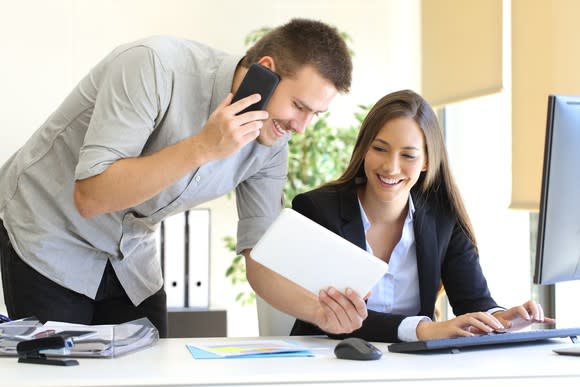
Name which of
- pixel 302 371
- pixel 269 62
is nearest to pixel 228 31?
pixel 269 62

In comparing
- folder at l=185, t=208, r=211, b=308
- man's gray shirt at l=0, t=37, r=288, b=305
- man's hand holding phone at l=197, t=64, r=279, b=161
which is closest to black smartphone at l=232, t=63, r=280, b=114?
man's hand holding phone at l=197, t=64, r=279, b=161

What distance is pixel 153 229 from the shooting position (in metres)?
2.20

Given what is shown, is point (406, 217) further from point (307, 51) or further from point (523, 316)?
point (307, 51)

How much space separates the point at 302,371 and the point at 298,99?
2.08 ft

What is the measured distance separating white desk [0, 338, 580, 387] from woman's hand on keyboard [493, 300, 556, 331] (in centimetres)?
23

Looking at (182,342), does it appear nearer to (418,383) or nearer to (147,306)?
(147,306)

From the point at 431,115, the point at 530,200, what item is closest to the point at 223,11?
the point at 530,200

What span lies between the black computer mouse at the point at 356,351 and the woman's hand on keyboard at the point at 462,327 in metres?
0.30

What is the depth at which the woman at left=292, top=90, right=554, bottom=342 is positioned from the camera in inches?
87.0

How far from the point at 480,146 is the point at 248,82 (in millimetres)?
2775

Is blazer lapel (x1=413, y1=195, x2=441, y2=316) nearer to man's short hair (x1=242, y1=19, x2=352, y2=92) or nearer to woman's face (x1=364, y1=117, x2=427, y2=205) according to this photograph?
woman's face (x1=364, y1=117, x2=427, y2=205)

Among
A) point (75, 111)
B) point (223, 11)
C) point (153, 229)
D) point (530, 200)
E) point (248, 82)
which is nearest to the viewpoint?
point (248, 82)

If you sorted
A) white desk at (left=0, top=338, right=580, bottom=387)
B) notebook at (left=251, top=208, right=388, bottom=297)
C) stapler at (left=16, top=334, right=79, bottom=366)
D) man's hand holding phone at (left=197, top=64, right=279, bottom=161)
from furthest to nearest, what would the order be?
man's hand holding phone at (left=197, top=64, right=279, bottom=161), notebook at (left=251, top=208, right=388, bottom=297), stapler at (left=16, top=334, right=79, bottom=366), white desk at (left=0, top=338, right=580, bottom=387)

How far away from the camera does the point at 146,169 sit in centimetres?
179
